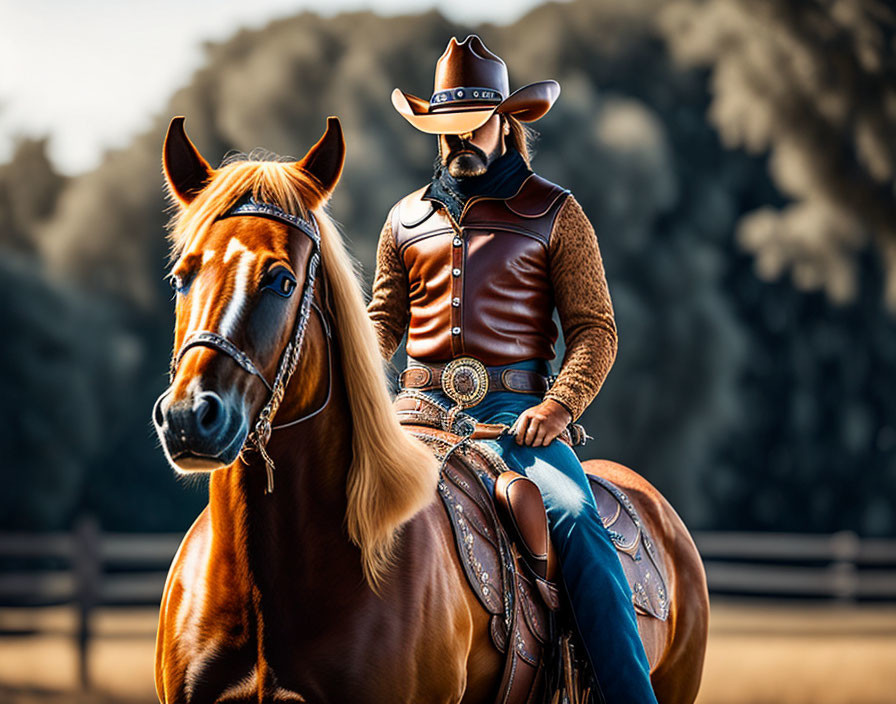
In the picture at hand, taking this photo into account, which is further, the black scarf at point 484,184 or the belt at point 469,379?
the black scarf at point 484,184

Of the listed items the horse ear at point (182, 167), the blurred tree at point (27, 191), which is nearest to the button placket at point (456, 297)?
the horse ear at point (182, 167)

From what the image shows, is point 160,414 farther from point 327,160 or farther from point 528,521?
point 528,521

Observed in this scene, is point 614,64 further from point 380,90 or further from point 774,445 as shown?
point 774,445

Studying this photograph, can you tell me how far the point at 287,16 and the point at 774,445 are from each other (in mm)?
10270

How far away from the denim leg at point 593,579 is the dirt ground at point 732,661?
7217 mm

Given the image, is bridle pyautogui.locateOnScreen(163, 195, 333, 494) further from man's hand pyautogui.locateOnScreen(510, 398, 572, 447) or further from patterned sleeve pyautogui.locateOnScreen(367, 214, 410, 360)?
patterned sleeve pyautogui.locateOnScreen(367, 214, 410, 360)

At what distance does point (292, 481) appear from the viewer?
8.79 ft

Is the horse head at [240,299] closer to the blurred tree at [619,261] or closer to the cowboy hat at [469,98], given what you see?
the cowboy hat at [469,98]

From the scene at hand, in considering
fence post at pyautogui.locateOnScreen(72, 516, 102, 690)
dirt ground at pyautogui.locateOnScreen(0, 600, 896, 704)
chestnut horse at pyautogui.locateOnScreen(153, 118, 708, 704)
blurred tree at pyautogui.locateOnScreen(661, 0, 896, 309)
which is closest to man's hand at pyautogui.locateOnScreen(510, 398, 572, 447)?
chestnut horse at pyautogui.locateOnScreen(153, 118, 708, 704)

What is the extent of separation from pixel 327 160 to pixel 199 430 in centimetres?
85

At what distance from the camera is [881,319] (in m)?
17.3

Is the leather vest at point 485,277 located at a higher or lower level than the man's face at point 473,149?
lower

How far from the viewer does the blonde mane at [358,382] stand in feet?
8.82

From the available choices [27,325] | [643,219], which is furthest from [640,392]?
[27,325]
